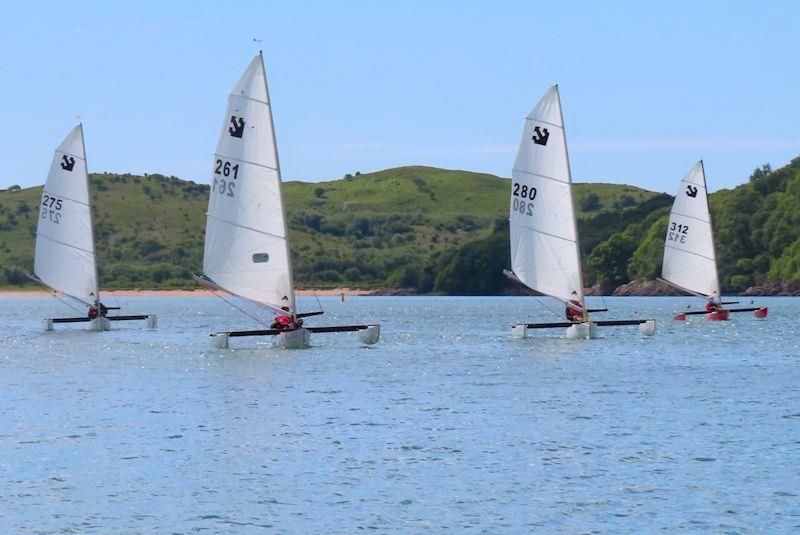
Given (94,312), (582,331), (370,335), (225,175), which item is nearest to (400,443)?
(225,175)

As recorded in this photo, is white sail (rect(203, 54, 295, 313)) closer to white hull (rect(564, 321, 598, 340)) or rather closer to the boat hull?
white hull (rect(564, 321, 598, 340))

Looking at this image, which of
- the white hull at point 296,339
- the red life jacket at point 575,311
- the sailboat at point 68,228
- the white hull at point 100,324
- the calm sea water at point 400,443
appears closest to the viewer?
the calm sea water at point 400,443

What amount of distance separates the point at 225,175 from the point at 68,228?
25712 millimetres

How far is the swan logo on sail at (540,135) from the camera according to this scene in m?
73.6

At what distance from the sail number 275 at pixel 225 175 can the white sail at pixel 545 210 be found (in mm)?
16174

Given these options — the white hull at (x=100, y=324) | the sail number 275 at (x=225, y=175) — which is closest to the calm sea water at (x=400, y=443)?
the sail number 275 at (x=225, y=175)

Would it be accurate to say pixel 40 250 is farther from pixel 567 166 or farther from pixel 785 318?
pixel 785 318

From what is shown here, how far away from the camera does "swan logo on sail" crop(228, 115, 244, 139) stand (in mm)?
65562

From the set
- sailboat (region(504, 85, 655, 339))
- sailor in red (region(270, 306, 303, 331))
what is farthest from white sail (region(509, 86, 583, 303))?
sailor in red (region(270, 306, 303, 331))

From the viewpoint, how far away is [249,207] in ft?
218

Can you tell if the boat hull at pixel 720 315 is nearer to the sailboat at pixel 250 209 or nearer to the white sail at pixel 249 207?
the sailboat at pixel 250 209

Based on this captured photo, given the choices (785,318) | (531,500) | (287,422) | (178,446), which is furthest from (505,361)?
(785,318)

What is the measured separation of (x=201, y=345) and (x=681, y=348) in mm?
28125

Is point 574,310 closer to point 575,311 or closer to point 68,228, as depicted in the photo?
point 575,311
